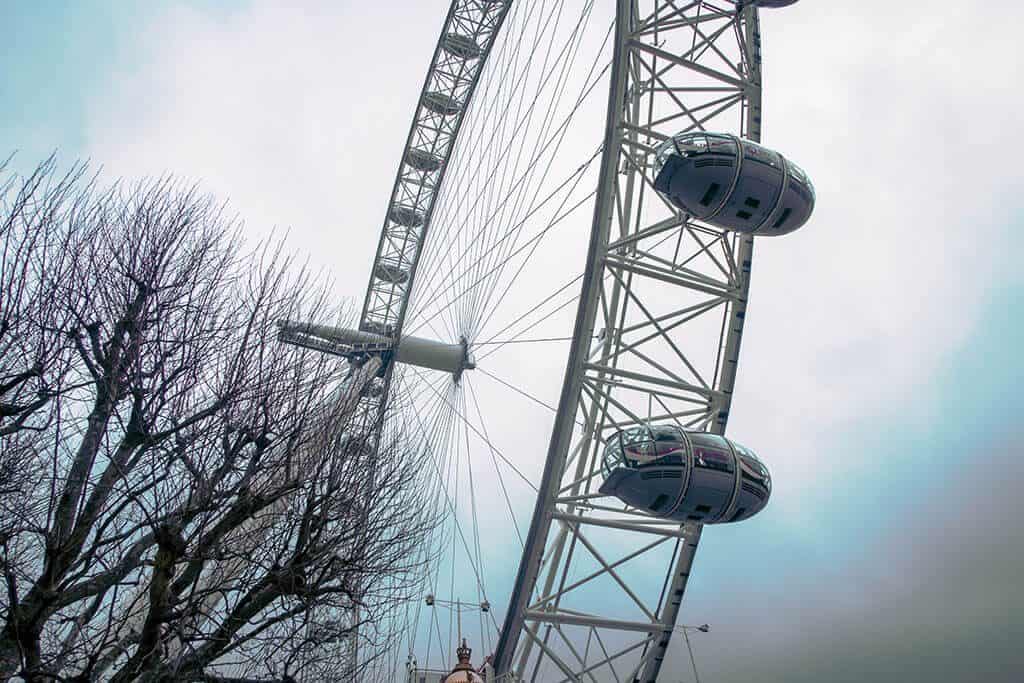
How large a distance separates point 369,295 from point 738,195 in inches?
811

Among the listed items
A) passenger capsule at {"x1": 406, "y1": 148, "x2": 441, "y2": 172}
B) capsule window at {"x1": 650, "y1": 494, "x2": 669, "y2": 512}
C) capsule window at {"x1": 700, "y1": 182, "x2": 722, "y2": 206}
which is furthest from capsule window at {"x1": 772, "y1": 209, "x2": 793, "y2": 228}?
passenger capsule at {"x1": 406, "y1": 148, "x2": 441, "y2": 172}

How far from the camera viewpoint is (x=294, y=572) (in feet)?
24.2

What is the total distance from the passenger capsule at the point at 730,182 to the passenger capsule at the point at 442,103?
16.4 metres

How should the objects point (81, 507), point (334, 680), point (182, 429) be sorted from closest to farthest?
point (81, 507)
point (182, 429)
point (334, 680)

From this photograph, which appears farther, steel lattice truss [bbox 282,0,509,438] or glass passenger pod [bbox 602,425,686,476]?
steel lattice truss [bbox 282,0,509,438]

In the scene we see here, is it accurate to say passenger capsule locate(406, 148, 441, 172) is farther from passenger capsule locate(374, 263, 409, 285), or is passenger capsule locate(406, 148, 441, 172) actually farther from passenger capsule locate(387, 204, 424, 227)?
passenger capsule locate(374, 263, 409, 285)

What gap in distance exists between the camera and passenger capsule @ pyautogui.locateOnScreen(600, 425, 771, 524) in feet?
37.3

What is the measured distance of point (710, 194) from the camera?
12250 mm

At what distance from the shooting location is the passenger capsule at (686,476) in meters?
11.4

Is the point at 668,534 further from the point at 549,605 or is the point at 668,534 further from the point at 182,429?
the point at 182,429

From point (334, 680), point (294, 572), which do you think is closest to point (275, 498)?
point (294, 572)

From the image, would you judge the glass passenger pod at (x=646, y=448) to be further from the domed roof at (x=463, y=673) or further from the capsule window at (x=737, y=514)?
the domed roof at (x=463, y=673)

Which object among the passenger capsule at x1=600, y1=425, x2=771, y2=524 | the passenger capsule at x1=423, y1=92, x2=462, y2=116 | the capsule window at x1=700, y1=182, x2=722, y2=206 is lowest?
the passenger capsule at x1=600, y1=425, x2=771, y2=524

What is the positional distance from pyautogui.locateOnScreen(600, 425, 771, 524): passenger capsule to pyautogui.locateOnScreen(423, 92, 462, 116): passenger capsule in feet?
61.3
